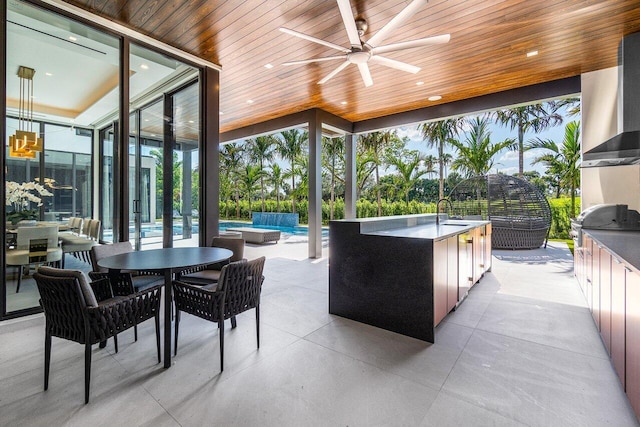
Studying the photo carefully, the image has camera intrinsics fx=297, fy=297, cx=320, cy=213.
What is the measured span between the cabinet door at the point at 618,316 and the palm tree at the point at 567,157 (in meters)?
7.05

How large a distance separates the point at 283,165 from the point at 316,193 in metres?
9.85

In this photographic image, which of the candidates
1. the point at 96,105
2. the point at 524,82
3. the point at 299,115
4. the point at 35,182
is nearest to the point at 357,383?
the point at 35,182

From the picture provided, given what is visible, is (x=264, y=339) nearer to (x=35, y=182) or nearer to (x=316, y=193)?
(x=35, y=182)

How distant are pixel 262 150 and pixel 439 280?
14.0 meters

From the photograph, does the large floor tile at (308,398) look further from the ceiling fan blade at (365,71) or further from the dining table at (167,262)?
the ceiling fan blade at (365,71)

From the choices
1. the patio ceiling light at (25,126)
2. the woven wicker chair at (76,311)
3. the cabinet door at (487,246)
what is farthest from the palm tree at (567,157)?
the patio ceiling light at (25,126)

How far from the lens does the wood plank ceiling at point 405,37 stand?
3.11 m

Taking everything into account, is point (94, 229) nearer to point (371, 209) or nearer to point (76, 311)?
point (76, 311)

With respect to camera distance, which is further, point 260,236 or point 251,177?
point 251,177

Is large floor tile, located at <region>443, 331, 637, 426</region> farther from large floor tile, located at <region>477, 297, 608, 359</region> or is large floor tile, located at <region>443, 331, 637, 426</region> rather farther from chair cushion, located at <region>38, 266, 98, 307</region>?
chair cushion, located at <region>38, 266, 98, 307</region>

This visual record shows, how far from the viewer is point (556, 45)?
3803 mm

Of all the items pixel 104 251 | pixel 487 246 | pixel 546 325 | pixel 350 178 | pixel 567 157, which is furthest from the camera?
pixel 567 157

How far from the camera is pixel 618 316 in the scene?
192cm

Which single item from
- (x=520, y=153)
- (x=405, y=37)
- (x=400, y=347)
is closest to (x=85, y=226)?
(x=400, y=347)
